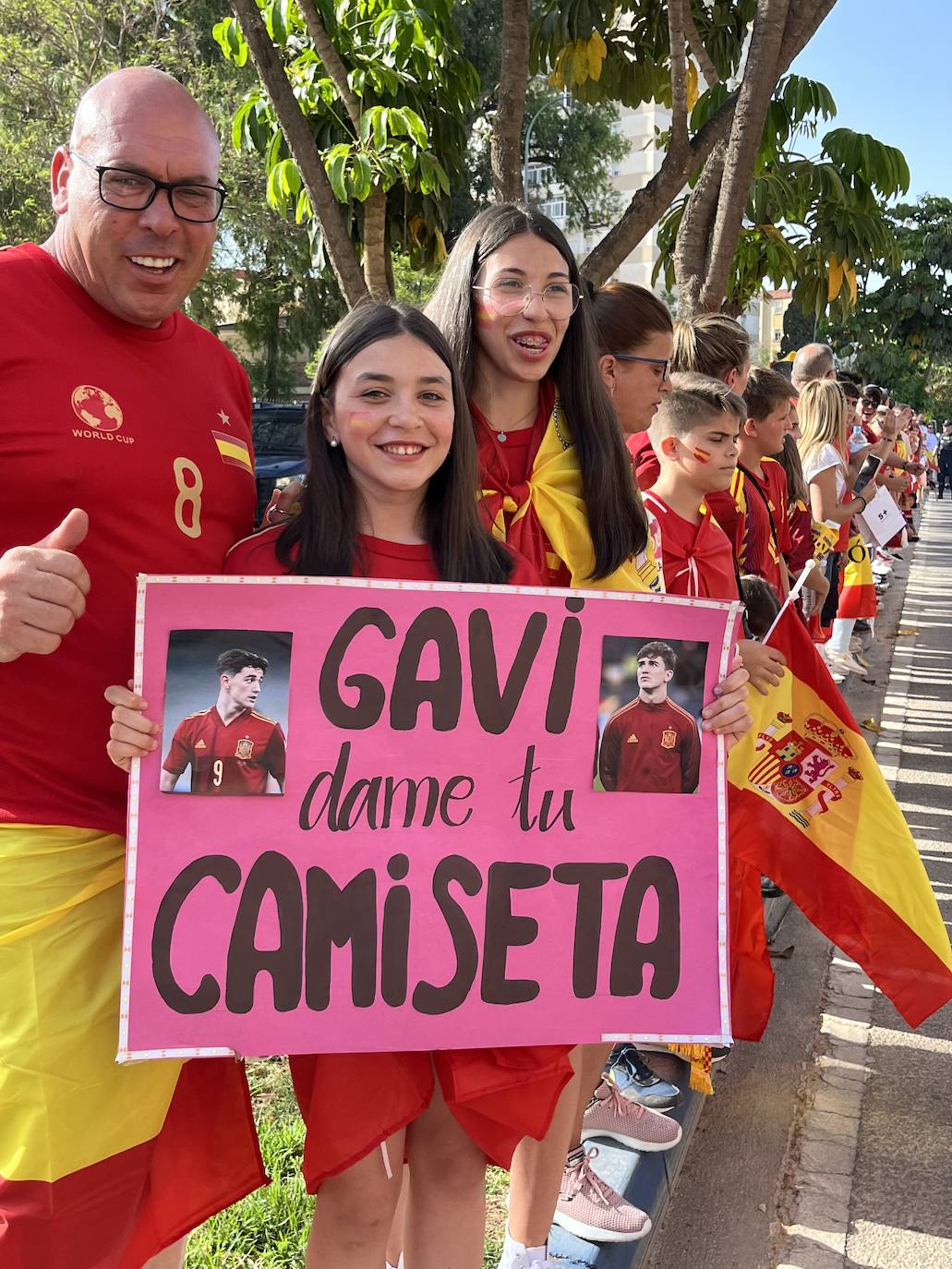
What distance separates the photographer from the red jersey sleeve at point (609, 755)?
1.99 metres

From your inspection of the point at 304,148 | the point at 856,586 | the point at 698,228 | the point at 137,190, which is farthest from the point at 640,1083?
the point at 856,586

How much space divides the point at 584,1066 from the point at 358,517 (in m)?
1.40

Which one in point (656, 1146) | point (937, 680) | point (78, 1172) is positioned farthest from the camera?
point (937, 680)

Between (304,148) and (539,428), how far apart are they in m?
2.42

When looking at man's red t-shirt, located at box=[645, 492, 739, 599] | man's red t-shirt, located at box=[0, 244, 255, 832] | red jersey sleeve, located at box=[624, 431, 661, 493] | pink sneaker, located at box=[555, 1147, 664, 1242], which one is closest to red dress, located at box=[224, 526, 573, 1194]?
man's red t-shirt, located at box=[0, 244, 255, 832]

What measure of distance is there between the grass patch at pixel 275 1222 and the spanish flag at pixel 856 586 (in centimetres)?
648

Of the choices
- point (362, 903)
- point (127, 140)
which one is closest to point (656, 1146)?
point (362, 903)

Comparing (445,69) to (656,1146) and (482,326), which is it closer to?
(482,326)

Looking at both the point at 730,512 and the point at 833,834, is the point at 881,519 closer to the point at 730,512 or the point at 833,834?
the point at 730,512

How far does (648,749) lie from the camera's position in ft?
6.59

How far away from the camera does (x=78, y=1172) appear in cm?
187

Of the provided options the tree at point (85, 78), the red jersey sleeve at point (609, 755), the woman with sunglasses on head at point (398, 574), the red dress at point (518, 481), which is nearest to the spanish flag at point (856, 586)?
the red dress at point (518, 481)

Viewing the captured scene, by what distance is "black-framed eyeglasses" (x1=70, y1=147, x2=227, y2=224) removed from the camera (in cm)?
→ 194

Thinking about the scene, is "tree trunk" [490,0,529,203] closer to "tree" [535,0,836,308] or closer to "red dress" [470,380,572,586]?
"tree" [535,0,836,308]
